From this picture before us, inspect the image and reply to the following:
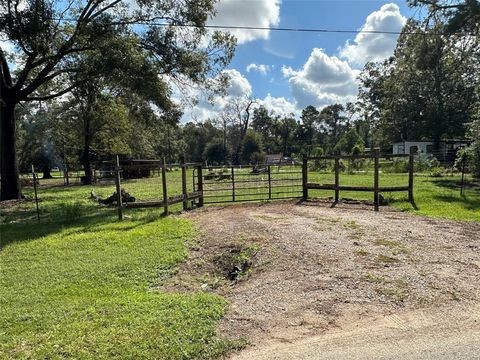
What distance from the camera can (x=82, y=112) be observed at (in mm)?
28719

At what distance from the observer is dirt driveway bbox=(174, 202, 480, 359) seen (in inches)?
157

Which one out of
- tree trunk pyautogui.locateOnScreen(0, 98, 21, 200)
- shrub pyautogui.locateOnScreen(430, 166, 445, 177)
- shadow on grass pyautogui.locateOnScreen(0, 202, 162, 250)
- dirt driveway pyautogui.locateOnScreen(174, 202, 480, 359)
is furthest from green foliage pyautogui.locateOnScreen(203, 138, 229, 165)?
dirt driveway pyautogui.locateOnScreen(174, 202, 480, 359)

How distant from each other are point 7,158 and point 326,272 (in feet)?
48.8

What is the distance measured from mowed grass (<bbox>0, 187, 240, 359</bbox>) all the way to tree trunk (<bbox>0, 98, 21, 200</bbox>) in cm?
780

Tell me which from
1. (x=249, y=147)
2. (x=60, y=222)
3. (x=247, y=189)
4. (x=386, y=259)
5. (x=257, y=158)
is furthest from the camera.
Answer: (x=249, y=147)

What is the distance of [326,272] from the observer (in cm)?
524

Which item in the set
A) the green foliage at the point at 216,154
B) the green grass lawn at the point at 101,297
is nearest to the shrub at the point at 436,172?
the green grass lawn at the point at 101,297

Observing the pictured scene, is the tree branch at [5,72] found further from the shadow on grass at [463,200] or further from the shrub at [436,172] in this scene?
→ the shrub at [436,172]

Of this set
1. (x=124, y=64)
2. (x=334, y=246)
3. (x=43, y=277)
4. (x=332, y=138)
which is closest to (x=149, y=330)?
(x=43, y=277)

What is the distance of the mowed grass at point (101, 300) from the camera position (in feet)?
11.2

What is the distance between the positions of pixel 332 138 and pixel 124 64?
8936 cm

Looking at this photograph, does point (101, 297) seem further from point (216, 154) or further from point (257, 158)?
point (216, 154)

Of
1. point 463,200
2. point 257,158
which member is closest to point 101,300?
point 463,200

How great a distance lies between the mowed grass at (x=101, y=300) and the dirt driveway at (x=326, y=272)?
0.38 metres
